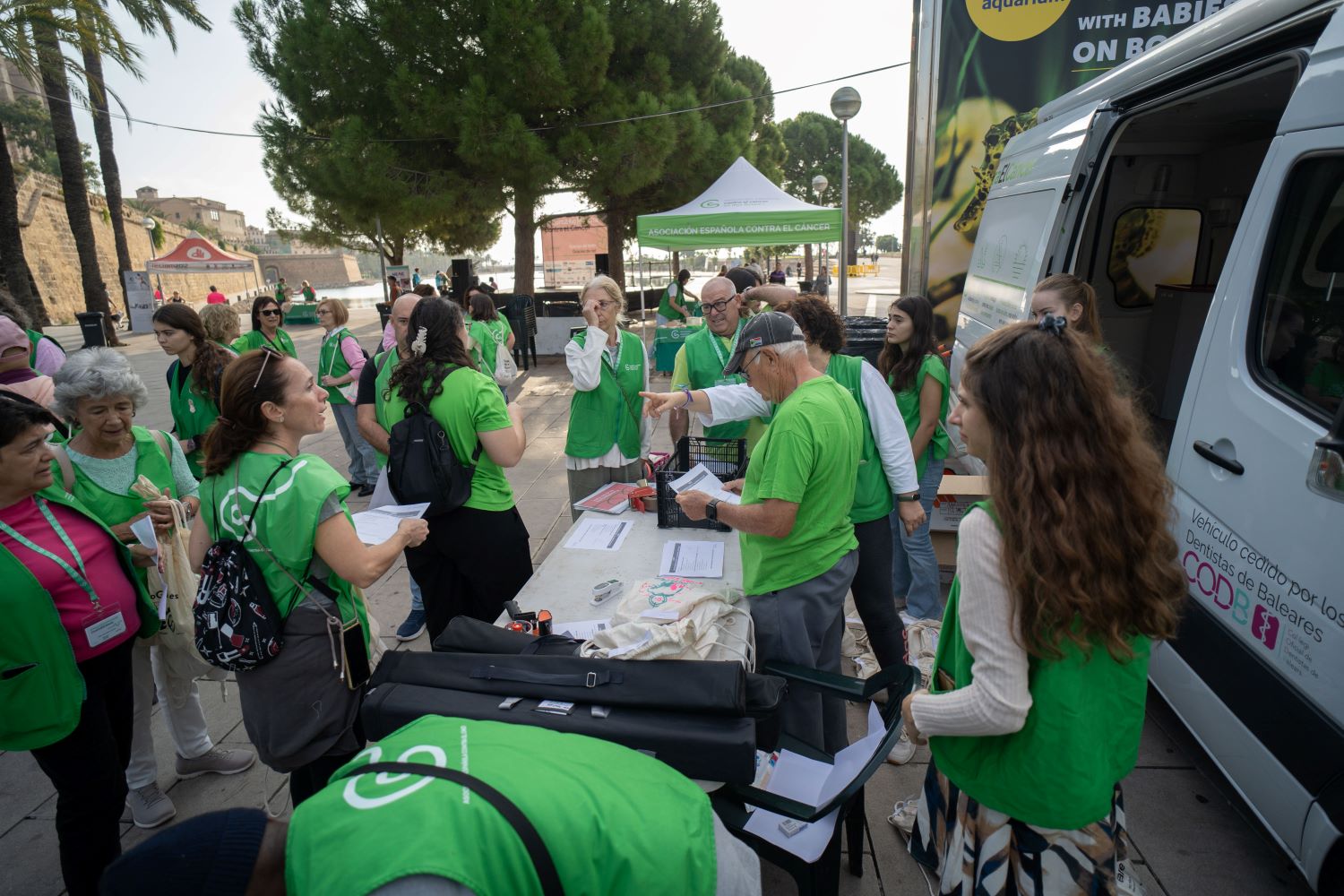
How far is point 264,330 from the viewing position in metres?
5.99

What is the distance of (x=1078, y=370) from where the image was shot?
137 cm

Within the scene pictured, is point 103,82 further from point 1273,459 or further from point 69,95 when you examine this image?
point 1273,459

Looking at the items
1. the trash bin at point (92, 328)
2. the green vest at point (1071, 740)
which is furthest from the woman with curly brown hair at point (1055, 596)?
the trash bin at point (92, 328)

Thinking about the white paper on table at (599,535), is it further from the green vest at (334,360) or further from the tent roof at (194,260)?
the tent roof at (194,260)

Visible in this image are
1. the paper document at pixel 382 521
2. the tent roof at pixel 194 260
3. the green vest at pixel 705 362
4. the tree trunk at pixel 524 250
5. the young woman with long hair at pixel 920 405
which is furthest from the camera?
the tent roof at pixel 194 260

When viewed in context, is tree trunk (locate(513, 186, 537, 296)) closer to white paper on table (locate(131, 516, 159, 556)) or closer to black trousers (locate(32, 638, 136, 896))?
white paper on table (locate(131, 516, 159, 556))

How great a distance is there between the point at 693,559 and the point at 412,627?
211 centimetres

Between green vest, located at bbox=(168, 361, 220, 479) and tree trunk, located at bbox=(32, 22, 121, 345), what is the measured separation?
52.8 ft

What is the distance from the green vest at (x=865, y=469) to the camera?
9.91 feet

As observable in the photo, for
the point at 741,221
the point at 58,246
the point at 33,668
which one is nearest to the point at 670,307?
the point at 741,221

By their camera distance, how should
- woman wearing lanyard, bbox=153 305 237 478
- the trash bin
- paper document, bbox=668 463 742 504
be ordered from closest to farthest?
paper document, bbox=668 463 742 504 → woman wearing lanyard, bbox=153 305 237 478 → the trash bin

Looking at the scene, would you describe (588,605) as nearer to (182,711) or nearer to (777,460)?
(777,460)

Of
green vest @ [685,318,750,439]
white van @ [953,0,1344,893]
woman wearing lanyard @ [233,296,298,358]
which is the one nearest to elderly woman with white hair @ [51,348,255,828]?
green vest @ [685,318,750,439]

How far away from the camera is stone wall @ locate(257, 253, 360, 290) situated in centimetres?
6294
